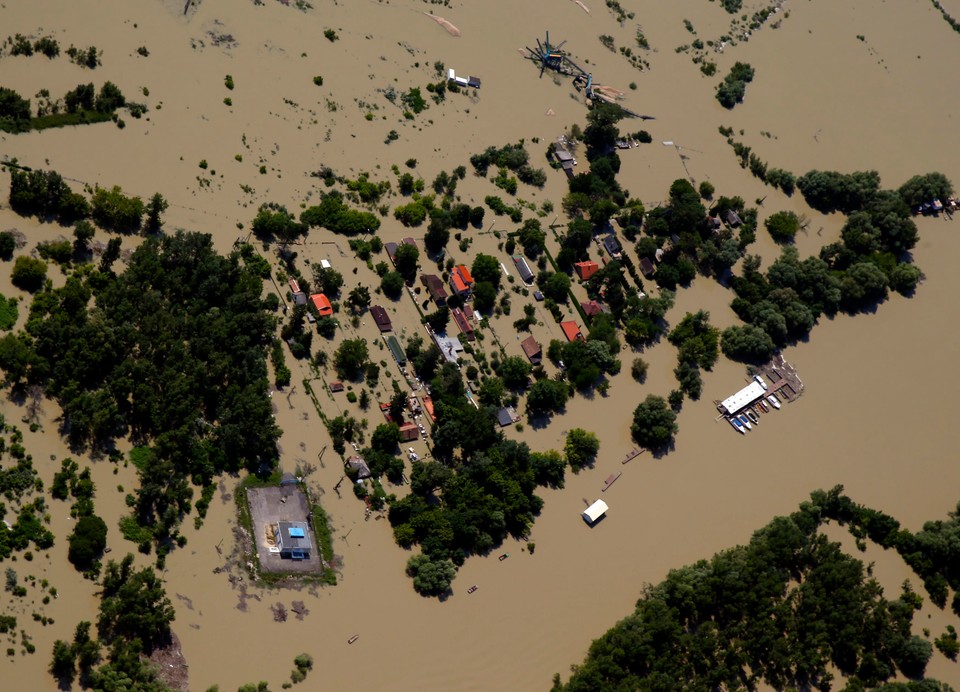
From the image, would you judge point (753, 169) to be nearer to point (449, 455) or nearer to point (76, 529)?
point (449, 455)

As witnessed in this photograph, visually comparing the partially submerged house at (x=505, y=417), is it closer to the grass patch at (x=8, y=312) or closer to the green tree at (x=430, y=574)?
the green tree at (x=430, y=574)

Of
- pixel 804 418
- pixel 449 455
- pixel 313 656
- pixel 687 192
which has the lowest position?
pixel 313 656

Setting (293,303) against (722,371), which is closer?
(293,303)

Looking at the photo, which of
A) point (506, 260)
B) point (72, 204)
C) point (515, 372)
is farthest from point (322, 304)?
point (72, 204)

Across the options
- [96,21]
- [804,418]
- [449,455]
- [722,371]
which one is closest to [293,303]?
[449,455]

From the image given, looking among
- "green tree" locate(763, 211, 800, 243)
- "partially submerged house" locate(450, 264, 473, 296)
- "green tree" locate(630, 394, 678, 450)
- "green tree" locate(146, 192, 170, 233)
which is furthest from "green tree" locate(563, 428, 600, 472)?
"green tree" locate(146, 192, 170, 233)

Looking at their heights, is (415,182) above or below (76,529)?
above

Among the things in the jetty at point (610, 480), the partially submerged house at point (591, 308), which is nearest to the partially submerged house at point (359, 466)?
the jetty at point (610, 480)

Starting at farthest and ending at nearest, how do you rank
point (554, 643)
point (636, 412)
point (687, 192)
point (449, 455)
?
1. point (687, 192)
2. point (636, 412)
3. point (449, 455)
4. point (554, 643)
